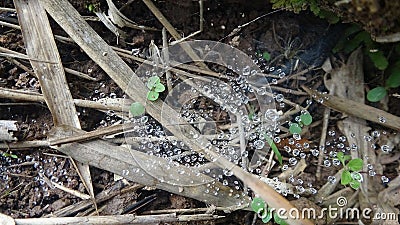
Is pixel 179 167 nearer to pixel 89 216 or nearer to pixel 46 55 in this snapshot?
pixel 89 216

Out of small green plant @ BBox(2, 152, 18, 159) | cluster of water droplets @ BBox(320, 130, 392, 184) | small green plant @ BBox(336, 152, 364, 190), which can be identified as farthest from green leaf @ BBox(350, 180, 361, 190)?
small green plant @ BBox(2, 152, 18, 159)

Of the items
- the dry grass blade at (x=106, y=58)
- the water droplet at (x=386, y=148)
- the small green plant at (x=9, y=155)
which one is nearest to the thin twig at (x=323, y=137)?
the water droplet at (x=386, y=148)

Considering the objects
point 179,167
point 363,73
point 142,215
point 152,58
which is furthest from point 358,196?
point 152,58

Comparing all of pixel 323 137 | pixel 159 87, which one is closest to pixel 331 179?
pixel 323 137
